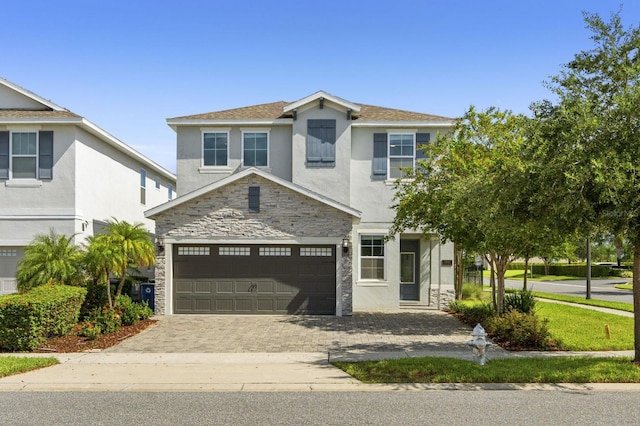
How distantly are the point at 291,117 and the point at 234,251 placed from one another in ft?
19.6

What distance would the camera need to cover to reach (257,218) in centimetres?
1980

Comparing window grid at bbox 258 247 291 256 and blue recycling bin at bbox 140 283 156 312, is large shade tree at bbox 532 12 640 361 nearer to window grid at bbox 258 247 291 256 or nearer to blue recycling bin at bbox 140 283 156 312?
window grid at bbox 258 247 291 256

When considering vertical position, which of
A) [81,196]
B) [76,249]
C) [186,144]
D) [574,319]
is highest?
[186,144]

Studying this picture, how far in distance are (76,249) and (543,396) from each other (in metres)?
14.7

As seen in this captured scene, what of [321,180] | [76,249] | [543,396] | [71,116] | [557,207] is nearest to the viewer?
[543,396]

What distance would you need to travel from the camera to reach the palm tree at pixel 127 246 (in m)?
17.0

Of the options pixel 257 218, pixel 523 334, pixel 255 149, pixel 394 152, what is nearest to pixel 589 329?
pixel 523 334

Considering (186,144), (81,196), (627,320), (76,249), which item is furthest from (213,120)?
(627,320)

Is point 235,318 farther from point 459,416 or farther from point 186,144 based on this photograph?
point 459,416

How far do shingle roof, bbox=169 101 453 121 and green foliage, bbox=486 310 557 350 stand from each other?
9.97m

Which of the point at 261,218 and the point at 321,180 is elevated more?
the point at 321,180

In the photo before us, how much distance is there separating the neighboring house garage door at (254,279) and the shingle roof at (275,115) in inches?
220

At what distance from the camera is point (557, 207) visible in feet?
35.2

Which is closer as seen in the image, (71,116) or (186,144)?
(71,116)
